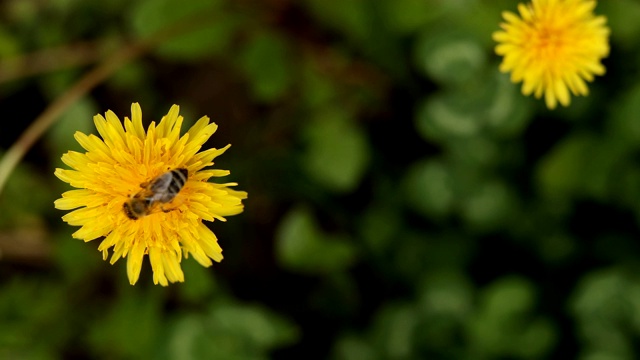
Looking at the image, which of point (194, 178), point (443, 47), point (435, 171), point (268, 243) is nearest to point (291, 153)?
point (268, 243)

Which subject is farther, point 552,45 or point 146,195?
point 552,45

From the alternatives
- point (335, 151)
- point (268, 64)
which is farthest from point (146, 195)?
point (268, 64)

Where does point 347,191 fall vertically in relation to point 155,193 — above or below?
above

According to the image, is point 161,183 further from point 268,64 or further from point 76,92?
point 268,64

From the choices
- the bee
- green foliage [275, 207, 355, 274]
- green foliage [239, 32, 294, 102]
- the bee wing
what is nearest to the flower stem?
green foliage [239, 32, 294, 102]

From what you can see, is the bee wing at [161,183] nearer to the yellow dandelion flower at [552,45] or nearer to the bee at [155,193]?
the bee at [155,193]

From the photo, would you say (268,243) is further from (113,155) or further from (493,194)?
(113,155)

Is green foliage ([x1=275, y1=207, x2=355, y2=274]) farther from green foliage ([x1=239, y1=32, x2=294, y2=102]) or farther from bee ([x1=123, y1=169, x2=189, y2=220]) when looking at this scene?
bee ([x1=123, y1=169, x2=189, y2=220])
